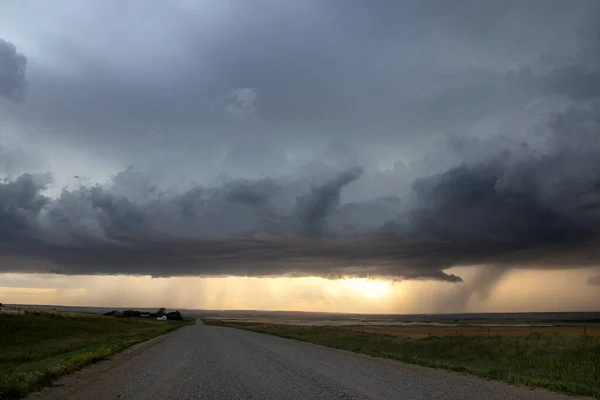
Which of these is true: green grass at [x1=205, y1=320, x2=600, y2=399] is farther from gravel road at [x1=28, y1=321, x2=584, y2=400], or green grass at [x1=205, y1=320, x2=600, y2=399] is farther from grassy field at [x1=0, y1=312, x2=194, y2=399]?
grassy field at [x1=0, y1=312, x2=194, y2=399]

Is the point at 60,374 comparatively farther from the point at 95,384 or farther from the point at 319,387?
the point at 319,387

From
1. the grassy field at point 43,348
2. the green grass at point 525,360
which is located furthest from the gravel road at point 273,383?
the green grass at point 525,360

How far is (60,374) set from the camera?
21.3 meters

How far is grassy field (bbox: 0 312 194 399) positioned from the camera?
1856 cm

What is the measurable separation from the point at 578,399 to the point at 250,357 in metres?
18.8

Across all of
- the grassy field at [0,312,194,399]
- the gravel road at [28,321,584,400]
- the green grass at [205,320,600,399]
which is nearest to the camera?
the gravel road at [28,321,584,400]

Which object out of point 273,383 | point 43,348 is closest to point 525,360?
point 273,383

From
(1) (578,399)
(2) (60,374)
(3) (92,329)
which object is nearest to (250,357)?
(2) (60,374)

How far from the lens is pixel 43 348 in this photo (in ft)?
147

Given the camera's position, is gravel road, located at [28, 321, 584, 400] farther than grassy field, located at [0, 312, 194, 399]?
No

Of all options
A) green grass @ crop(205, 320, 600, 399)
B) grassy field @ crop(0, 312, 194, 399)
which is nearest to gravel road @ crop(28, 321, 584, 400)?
grassy field @ crop(0, 312, 194, 399)

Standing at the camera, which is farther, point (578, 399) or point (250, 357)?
point (250, 357)

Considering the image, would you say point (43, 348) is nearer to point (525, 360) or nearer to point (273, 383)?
point (273, 383)

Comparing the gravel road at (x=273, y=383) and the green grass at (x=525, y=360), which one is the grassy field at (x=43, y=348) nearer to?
the gravel road at (x=273, y=383)
